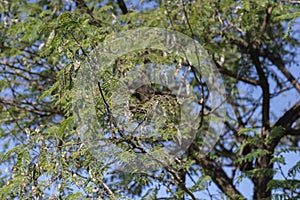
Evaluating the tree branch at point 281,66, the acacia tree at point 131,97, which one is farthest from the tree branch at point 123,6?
the tree branch at point 281,66

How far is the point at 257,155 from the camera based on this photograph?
389 cm

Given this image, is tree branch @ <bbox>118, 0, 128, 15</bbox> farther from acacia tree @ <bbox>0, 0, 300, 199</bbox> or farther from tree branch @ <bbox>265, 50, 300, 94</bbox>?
tree branch @ <bbox>265, 50, 300, 94</bbox>

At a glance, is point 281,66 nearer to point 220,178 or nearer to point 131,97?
point 220,178

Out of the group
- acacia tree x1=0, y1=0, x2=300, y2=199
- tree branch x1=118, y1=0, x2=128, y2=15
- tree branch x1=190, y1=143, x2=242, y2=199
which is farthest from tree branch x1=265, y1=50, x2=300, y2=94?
tree branch x1=118, y1=0, x2=128, y2=15

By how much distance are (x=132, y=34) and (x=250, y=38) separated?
1.49 m

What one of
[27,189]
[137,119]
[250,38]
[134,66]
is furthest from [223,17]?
[27,189]

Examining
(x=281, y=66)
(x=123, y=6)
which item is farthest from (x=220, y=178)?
(x=123, y=6)

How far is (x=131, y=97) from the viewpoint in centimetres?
318

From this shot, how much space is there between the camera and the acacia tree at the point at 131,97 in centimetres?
248

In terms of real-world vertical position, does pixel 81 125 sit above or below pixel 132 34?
below

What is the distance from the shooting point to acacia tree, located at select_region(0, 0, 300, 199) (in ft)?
8.13

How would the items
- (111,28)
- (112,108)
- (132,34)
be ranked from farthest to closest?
(111,28) → (132,34) → (112,108)

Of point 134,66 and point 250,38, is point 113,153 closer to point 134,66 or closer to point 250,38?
point 134,66

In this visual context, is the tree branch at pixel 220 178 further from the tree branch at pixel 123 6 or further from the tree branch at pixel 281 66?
the tree branch at pixel 123 6
